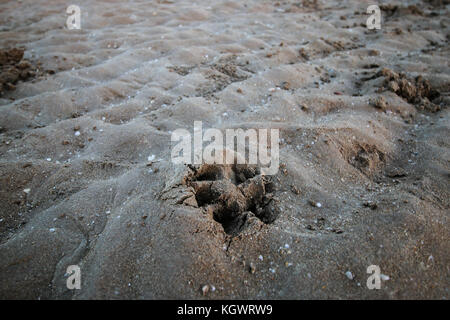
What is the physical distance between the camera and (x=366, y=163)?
2148mm

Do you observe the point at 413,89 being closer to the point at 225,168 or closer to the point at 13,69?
the point at 225,168

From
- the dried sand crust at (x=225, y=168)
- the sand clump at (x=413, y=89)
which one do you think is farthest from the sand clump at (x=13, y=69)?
the sand clump at (x=413, y=89)

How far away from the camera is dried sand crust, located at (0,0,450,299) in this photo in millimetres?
1390

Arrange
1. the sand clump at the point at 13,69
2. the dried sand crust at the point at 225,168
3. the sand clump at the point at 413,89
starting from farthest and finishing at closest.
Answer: the sand clump at the point at 13,69, the sand clump at the point at 413,89, the dried sand crust at the point at 225,168

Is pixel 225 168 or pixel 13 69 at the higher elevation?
pixel 13 69

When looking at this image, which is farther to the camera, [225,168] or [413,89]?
[413,89]

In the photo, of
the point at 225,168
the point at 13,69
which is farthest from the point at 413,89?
the point at 13,69

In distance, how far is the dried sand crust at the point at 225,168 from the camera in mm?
1390

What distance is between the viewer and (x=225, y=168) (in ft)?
5.97

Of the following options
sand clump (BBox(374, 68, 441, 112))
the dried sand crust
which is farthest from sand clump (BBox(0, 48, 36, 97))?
sand clump (BBox(374, 68, 441, 112))

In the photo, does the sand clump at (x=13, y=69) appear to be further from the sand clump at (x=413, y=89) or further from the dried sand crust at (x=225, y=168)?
the sand clump at (x=413, y=89)

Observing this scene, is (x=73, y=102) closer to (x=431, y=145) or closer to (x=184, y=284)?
(x=184, y=284)

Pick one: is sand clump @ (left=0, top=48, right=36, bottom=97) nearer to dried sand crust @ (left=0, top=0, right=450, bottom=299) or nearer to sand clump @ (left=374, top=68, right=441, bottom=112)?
dried sand crust @ (left=0, top=0, right=450, bottom=299)

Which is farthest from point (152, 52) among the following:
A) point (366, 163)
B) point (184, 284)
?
point (184, 284)
